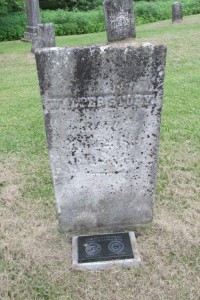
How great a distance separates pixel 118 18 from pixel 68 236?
9587mm

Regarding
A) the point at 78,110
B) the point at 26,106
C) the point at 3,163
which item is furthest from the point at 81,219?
the point at 26,106

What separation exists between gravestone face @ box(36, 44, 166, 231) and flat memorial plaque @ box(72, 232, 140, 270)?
0.18m

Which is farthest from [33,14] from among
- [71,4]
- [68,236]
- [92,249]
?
[92,249]

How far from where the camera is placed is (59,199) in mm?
3480

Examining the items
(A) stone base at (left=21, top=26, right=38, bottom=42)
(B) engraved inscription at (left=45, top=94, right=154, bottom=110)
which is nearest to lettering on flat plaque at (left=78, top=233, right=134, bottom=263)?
(B) engraved inscription at (left=45, top=94, right=154, bottom=110)

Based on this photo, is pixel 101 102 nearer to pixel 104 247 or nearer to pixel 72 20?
pixel 104 247

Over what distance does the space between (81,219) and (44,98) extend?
122 cm

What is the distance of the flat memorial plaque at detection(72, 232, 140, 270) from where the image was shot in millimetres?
3242

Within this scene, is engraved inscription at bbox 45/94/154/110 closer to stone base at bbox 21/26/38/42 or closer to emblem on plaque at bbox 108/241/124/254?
emblem on plaque at bbox 108/241/124/254

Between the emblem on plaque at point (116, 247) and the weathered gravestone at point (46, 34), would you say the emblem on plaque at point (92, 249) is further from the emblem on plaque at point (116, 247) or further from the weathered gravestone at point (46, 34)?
the weathered gravestone at point (46, 34)

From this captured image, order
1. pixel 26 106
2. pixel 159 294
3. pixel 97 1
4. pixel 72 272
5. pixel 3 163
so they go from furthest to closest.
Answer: pixel 97 1 < pixel 26 106 < pixel 3 163 < pixel 72 272 < pixel 159 294

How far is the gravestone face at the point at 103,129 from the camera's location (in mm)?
2922

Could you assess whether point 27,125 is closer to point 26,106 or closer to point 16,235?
point 26,106

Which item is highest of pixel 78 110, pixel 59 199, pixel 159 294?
pixel 78 110
